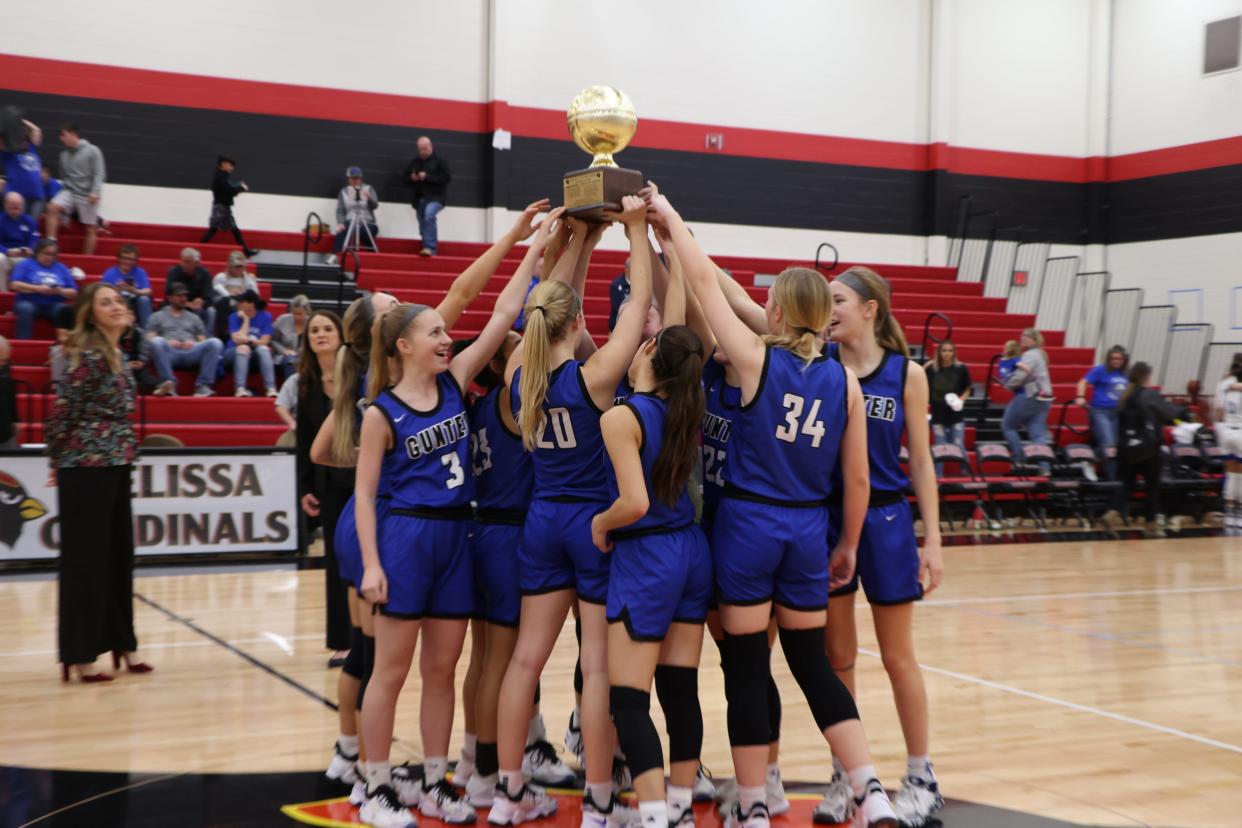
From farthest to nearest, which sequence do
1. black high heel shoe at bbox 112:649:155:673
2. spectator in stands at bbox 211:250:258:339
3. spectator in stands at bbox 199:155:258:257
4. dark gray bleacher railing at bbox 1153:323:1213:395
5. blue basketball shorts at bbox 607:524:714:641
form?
dark gray bleacher railing at bbox 1153:323:1213:395
spectator in stands at bbox 199:155:258:257
spectator in stands at bbox 211:250:258:339
black high heel shoe at bbox 112:649:155:673
blue basketball shorts at bbox 607:524:714:641

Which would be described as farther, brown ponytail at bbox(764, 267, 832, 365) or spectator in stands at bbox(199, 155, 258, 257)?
spectator in stands at bbox(199, 155, 258, 257)

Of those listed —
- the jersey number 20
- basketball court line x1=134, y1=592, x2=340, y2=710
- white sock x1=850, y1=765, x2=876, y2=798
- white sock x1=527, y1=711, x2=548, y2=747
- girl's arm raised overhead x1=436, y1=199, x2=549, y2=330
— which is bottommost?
basketball court line x1=134, y1=592, x2=340, y2=710

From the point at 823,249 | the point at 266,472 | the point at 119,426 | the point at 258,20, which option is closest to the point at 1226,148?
the point at 823,249

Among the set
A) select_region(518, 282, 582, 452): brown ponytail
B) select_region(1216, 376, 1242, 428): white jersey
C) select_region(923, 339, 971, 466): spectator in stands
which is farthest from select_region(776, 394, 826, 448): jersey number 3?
select_region(1216, 376, 1242, 428): white jersey

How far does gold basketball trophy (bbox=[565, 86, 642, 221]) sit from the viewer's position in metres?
4.08

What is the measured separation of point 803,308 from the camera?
11.9 feet

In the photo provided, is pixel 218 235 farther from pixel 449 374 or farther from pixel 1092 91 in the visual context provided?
pixel 1092 91

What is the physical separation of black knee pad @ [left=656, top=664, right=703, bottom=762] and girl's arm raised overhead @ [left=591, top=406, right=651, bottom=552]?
1.72ft

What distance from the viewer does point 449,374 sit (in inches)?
156

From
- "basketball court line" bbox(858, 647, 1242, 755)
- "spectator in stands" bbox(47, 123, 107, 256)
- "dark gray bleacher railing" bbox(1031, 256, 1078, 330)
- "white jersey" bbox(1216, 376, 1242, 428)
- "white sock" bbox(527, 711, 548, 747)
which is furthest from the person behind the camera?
"dark gray bleacher railing" bbox(1031, 256, 1078, 330)

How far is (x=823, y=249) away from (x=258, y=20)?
28.2 feet

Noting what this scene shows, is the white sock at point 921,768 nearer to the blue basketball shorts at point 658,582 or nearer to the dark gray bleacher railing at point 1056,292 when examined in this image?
the blue basketball shorts at point 658,582

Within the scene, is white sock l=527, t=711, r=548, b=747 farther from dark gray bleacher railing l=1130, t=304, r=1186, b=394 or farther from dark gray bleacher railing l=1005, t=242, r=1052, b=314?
dark gray bleacher railing l=1005, t=242, r=1052, b=314

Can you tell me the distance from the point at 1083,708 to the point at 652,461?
120 inches
